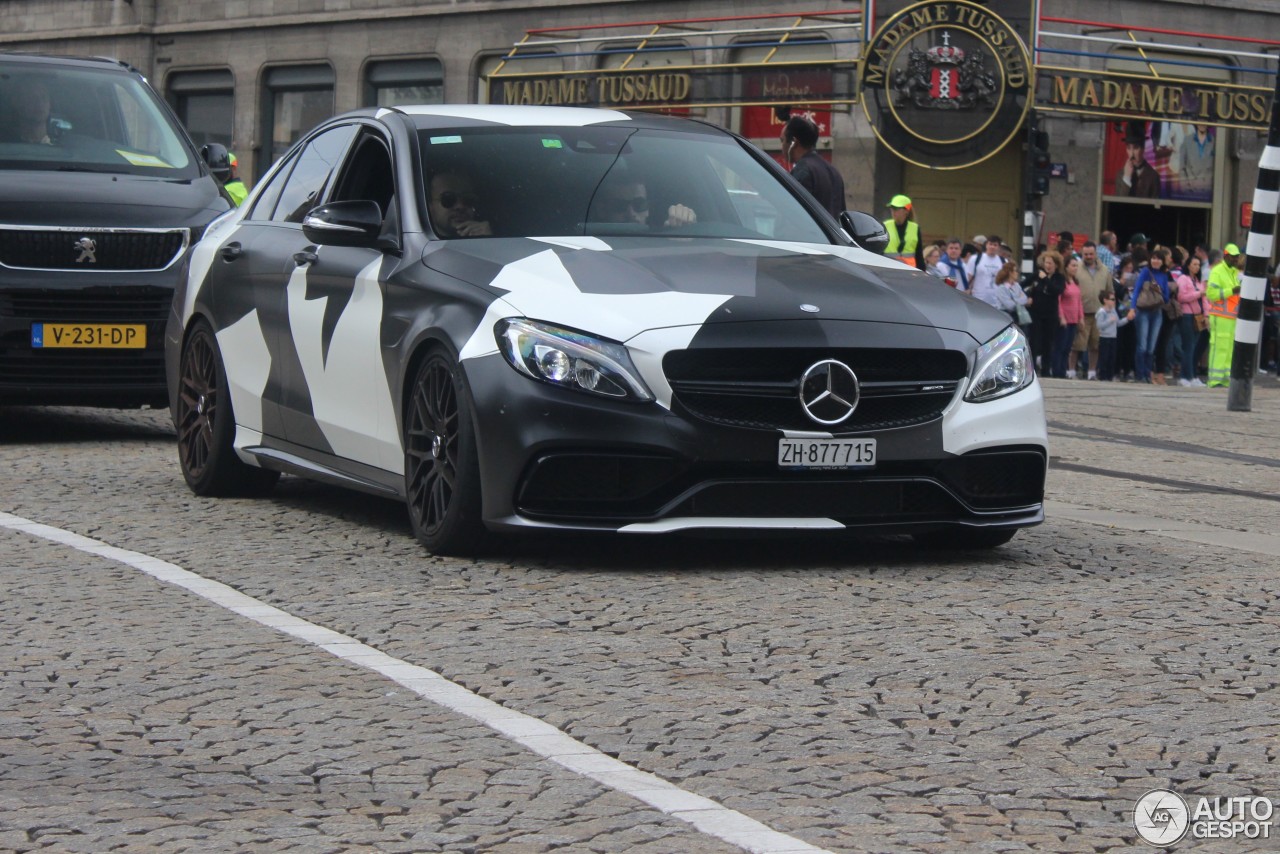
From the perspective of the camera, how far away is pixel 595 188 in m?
8.33

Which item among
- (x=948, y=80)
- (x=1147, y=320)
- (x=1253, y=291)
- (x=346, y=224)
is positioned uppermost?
(x=948, y=80)

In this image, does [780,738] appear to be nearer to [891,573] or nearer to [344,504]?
[891,573]

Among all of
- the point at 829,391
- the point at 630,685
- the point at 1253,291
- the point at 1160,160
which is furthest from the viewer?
the point at 1160,160

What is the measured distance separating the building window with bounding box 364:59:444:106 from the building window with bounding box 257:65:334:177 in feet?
3.39

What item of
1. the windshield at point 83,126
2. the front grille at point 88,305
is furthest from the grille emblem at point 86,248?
the windshield at point 83,126

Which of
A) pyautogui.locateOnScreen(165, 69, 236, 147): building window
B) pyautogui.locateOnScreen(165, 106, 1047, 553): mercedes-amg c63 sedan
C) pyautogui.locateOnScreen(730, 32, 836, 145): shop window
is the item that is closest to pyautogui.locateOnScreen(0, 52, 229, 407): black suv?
pyautogui.locateOnScreen(165, 106, 1047, 553): mercedes-amg c63 sedan

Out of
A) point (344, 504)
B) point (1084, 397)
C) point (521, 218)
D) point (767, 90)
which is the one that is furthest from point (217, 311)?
point (767, 90)

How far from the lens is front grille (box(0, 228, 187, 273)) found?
11883 mm

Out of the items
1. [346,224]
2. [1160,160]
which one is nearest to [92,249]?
[346,224]

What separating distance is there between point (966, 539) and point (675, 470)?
142 cm

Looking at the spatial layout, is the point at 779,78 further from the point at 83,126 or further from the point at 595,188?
the point at 595,188

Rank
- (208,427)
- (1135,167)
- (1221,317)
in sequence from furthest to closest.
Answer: (1135,167) → (1221,317) → (208,427)

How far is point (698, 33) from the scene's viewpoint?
34.3 meters

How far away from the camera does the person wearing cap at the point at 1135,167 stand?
34.0 metres
